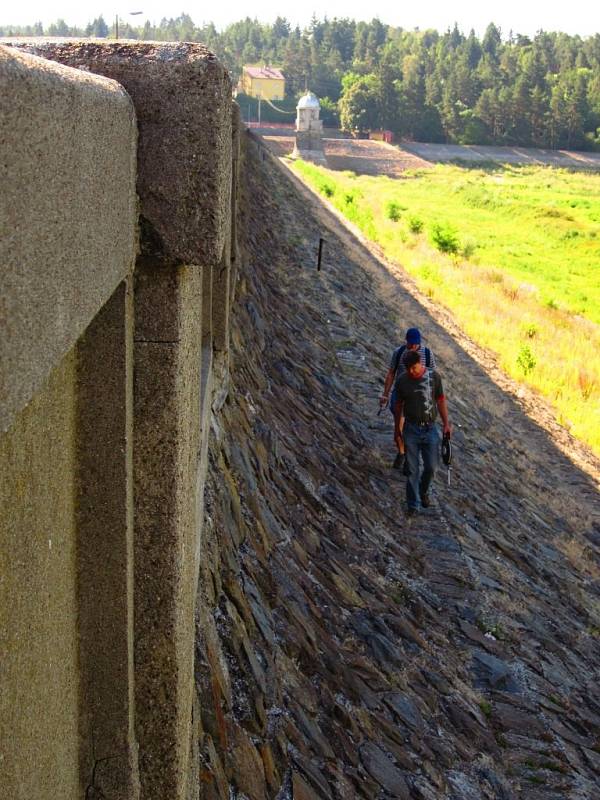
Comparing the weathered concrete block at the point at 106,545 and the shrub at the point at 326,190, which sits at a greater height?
the weathered concrete block at the point at 106,545

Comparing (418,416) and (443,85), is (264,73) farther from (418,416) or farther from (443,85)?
(418,416)

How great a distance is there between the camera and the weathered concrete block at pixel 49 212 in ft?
3.79

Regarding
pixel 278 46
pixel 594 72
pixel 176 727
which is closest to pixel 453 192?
pixel 594 72

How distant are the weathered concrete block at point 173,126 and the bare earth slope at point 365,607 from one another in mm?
1762

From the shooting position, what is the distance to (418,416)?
752 centimetres

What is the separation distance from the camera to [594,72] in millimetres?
115250

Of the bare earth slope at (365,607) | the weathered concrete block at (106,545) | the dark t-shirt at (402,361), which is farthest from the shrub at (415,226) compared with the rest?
the weathered concrete block at (106,545)

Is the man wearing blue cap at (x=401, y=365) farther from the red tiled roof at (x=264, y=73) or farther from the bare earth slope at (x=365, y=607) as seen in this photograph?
the red tiled roof at (x=264, y=73)

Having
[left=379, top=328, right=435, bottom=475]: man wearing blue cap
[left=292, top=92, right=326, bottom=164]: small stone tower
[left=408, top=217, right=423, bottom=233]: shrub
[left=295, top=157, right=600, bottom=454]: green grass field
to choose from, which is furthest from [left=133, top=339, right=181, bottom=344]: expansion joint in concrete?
[left=292, top=92, right=326, bottom=164]: small stone tower

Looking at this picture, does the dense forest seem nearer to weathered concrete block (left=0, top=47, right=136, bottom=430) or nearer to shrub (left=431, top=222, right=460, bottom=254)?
shrub (left=431, top=222, right=460, bottom=254)

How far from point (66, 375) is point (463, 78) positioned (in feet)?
380

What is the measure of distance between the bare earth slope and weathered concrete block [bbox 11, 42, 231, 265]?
1.76m

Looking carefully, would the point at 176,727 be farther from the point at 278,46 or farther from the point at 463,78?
the point at 278,46

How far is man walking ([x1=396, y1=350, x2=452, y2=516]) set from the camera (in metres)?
7.41
